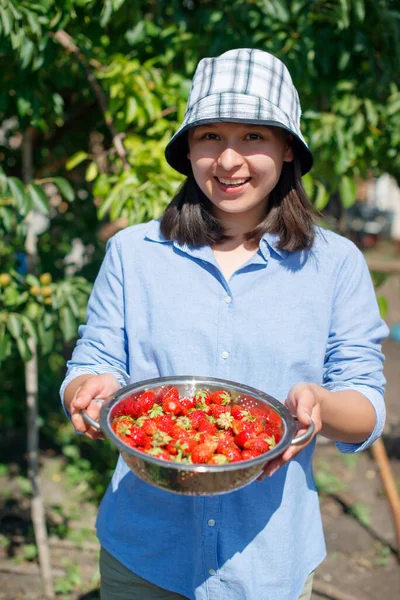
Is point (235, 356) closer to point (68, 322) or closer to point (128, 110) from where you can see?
point (68, 322)

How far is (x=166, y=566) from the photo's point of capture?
5.11 ft

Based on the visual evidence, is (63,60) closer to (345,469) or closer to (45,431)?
(45,431)

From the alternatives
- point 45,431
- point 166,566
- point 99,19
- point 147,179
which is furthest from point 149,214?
point 45,431

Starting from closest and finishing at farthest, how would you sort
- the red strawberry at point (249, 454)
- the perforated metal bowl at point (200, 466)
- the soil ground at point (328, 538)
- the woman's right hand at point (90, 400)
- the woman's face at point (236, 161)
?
the perforated metal bowl at point (200, 466) < the red strawberry at point (249, 454) < the woman's right hand at point (90, 400) < the woman's face at point (236, 161) < the soil ground at point (328, 538)

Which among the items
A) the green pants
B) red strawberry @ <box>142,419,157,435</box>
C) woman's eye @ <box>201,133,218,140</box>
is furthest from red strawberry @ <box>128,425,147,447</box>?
woman's eye @ <box>201,133,218,140</box>

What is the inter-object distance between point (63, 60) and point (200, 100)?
1.30 metres

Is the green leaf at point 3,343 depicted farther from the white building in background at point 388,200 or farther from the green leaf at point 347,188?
the white building in background at point 388,200

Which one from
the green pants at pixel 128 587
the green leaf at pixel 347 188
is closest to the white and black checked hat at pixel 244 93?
the green pants at pixel 128 587

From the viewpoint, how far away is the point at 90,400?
139 cm

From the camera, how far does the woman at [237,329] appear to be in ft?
4.93

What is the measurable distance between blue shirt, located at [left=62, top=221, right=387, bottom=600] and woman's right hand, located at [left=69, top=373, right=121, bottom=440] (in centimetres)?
11

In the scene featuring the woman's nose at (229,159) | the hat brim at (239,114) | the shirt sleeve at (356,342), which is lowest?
the shirt sleeve at (356,342)

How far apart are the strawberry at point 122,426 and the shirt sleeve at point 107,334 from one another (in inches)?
7.6

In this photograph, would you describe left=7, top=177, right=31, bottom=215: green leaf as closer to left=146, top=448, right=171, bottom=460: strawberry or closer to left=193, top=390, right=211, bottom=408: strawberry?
left=193, top=390, right=211, bottom=408: strawberry
